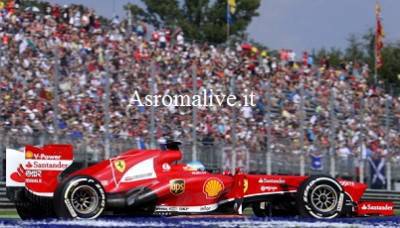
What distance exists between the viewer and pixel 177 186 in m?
11.8

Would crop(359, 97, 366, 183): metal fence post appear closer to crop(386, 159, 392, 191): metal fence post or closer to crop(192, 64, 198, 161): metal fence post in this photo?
crop(386, 159, 392, 191): metal fence post

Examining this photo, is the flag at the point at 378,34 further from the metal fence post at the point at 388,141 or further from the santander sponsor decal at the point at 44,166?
the santander sponsor decal at the point at 44,166

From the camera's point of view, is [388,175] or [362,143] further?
[362,143]

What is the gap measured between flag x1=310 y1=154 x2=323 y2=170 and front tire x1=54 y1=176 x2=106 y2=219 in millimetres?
11583

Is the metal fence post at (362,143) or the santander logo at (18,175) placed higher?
Answer: the metal fence post at (362,143)

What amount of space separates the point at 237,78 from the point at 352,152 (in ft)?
11.3

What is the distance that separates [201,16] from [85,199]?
39.4m

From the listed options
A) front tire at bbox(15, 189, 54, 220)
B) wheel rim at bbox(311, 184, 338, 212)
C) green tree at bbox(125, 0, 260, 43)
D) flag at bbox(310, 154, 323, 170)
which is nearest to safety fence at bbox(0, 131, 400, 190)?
flag at bbox(310, 154, 323, 170)

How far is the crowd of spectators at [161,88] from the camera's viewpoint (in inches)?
729

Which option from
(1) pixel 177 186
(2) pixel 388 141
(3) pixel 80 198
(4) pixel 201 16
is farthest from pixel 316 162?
(4) pixel 201 16

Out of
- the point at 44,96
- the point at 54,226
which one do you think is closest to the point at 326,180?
the point at 54,226

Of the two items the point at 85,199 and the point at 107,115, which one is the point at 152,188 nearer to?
the point at 85,199

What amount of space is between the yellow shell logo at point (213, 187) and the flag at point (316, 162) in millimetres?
10498

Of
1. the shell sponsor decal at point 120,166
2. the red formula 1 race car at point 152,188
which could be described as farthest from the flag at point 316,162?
the shell sponsor decal at point 120,166
